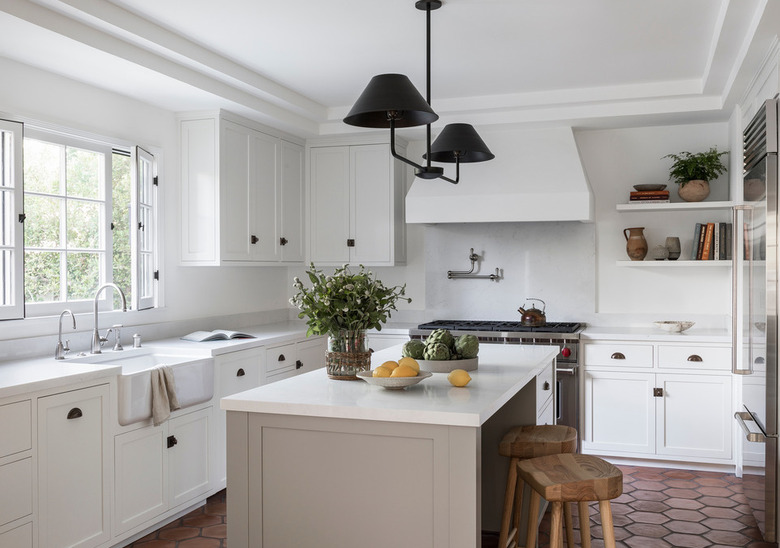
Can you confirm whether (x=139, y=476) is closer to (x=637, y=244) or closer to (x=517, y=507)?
(x=517, y=507)

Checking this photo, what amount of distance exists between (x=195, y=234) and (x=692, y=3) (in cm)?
313

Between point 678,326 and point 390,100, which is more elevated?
point 390,100

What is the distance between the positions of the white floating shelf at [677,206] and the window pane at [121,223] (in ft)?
10.8

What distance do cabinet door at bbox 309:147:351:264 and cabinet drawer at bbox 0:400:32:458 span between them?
3114 millimetres

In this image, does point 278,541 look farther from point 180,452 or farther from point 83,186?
point 83,186

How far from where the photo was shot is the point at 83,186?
3.94 meters

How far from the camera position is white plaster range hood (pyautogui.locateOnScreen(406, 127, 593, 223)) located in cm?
484

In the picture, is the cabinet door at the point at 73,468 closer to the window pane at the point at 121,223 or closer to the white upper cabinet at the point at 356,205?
the window pane at the point at 121,223

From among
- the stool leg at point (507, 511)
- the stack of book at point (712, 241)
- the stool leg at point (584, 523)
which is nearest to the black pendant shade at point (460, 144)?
the stool leg at point (507, 511)

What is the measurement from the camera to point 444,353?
2.85 metres

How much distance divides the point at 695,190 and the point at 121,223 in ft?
12.5

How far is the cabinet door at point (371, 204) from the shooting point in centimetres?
549

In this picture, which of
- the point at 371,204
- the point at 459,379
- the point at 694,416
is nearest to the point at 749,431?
the point at 694,416

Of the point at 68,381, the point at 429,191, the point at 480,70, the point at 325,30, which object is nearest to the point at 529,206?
the point at 429,191
